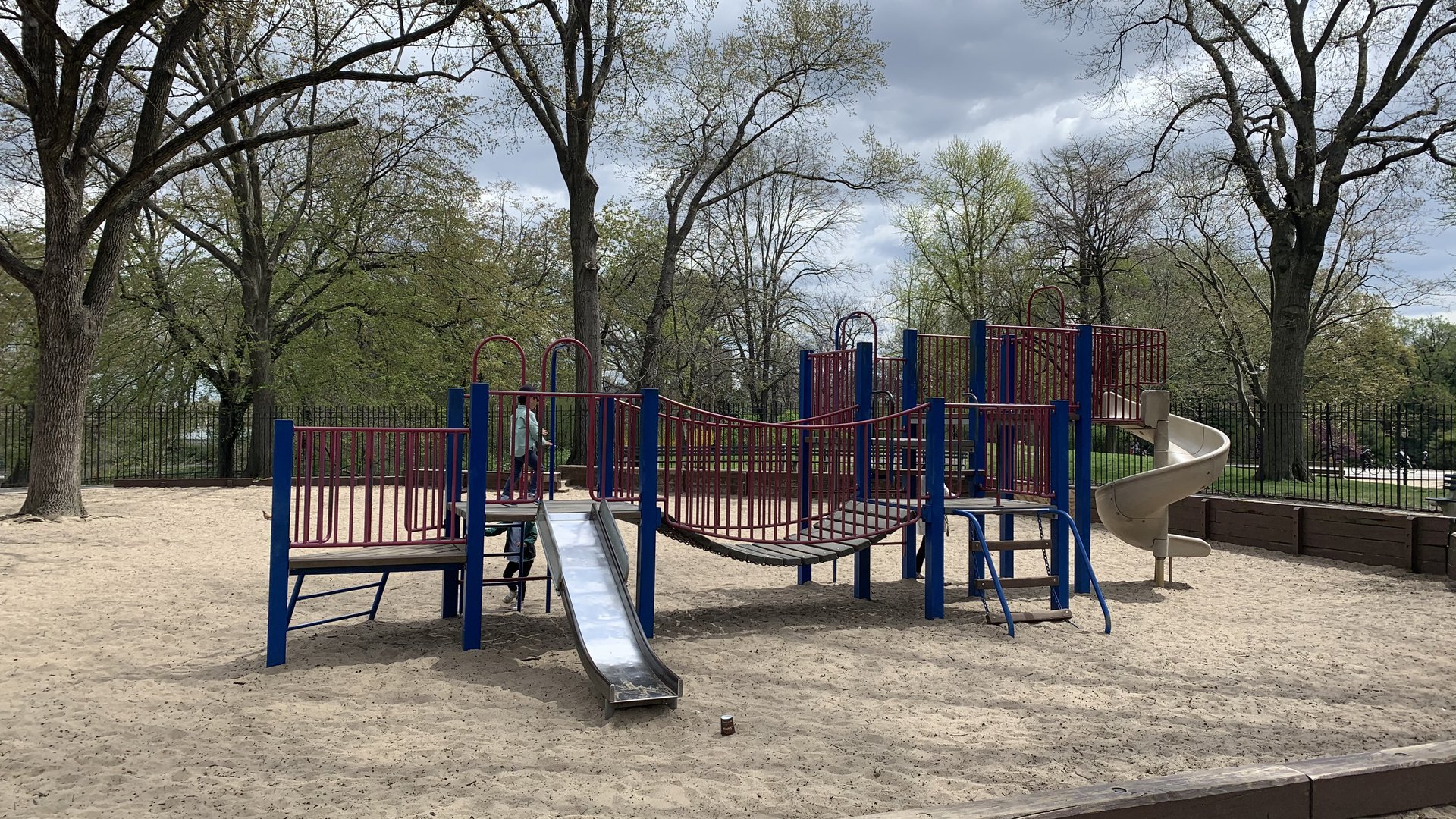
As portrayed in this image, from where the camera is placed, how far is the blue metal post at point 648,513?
6918mm

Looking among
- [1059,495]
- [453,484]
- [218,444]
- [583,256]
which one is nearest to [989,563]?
[1059,495]

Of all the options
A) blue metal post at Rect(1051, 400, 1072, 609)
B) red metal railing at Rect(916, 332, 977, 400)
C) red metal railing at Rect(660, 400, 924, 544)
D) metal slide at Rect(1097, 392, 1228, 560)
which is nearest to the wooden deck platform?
red metal railing at Rect(660, 400, 924, 544)

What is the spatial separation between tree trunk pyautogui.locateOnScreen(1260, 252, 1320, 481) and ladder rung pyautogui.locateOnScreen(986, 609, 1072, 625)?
41.1ft

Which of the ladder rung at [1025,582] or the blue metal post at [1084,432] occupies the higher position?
the blue metal post at [1084,432]

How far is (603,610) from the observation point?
20.9ft

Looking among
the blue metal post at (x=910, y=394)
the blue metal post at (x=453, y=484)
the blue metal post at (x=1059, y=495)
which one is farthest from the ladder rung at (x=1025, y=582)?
the blue metal post at (x=453, y=484)

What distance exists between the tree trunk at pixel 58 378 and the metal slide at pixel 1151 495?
1489 cm

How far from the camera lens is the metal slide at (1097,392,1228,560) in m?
10.3

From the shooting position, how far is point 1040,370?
10422 millimetres

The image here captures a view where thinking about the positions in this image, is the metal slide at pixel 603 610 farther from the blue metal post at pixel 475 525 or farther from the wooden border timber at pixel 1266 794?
the wooden border timber at pixel 1266 794

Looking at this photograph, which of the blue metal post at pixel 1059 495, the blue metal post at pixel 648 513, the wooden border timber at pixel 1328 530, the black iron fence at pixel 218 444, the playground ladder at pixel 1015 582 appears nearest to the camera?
the blue metal post at pixel 648 513

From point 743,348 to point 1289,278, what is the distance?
2417 cm

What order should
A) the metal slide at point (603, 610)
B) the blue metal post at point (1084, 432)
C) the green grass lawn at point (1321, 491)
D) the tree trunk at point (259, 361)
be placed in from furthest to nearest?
the tree trunk at point (259, 361), the green grass lawn at point (1321, 491), the blue metal post at point (1084, 432), the metal slide at point (603, 610)

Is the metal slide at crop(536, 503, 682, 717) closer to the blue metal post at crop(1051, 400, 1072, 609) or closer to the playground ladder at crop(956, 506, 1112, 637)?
the playground ladder at crop(956, 506, 1112, 637)
